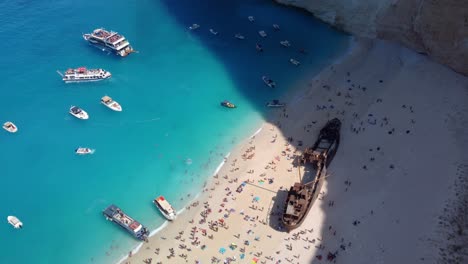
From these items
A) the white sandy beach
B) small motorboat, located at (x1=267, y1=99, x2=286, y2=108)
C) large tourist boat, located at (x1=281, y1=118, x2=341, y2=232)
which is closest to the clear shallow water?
small motorboat, located at (x1=267, y1=99, x2=286, y2=108)

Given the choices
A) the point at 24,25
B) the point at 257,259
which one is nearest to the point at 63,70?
the point at 24,25

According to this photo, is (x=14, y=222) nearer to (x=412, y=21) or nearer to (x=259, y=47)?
(x=259, y=47)

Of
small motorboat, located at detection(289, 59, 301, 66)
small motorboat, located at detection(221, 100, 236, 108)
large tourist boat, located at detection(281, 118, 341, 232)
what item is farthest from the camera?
small motorboat, located at detection(289, 59, 301, 66)

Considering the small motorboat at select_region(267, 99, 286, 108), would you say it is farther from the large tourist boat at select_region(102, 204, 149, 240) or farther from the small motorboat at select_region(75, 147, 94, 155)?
the large tourist boat at select_region(102, 204, 149, 240)

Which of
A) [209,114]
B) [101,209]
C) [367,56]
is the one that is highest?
[367,56]

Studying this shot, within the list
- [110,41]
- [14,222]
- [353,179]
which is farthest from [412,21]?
[14,222]

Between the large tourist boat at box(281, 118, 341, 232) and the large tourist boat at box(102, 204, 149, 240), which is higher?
the large tourist boat at box(281, 118, 341, 232)

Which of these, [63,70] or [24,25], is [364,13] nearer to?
[63,70]
